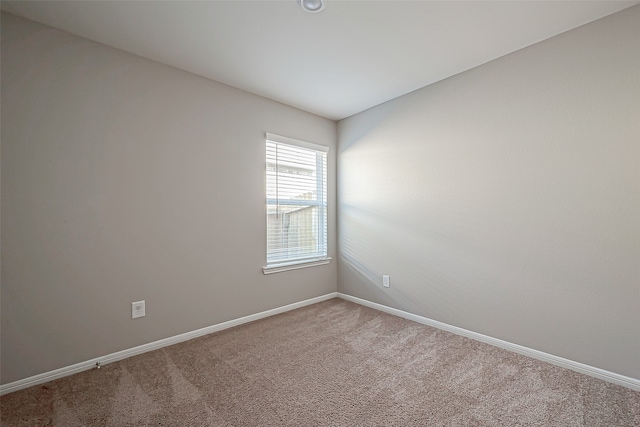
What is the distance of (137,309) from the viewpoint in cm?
229

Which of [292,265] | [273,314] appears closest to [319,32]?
[292,265]

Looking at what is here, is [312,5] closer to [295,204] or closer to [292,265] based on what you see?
[295,204]

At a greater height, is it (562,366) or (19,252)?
(19,252)

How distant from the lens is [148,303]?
92.4 inches

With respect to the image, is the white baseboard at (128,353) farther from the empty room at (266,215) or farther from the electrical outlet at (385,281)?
the electrical outlet at (385,281)

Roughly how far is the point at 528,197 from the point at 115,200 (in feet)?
10.4

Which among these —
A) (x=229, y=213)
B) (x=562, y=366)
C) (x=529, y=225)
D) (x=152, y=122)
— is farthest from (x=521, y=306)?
(x=152, y=122)

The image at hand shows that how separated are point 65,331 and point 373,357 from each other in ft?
7.23

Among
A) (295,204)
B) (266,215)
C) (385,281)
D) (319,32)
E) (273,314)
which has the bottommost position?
(273,314)

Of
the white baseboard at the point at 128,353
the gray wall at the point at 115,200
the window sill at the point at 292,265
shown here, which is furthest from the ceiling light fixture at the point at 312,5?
the white baseboard at the point at 128,353

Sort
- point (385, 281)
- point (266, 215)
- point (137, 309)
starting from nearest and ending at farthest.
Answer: point (137, 309), point (266, 215), point (385, 281)

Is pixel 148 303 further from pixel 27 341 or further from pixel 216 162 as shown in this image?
pixel 216 162

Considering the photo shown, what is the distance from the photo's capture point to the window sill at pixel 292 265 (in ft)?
10.2

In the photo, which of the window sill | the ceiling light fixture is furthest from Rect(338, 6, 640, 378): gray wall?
the ceiling light fixture
